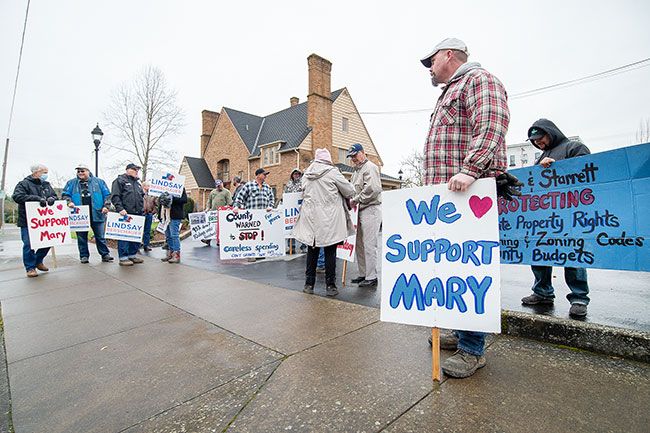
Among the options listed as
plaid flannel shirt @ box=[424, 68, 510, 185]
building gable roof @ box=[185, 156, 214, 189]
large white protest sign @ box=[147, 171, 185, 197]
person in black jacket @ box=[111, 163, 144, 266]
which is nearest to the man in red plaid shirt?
plaid flannel shirt @ box=[424, 68, 510, 185]

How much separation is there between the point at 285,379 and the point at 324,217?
7.60 ft

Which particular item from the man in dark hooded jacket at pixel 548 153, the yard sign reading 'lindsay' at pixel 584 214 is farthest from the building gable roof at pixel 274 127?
the yard sign reading 'lindsay' at pixel 584 214

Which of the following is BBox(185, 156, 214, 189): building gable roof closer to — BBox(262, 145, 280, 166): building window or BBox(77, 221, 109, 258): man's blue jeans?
BBox(262, 145, 280, 166): building window

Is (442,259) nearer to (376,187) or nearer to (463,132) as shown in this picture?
(463,132)

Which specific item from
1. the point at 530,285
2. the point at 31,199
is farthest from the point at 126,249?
the point at 530,285

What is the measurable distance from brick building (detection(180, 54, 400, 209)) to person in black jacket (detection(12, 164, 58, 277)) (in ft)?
60.0

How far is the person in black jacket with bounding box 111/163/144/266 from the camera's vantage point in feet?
22.3

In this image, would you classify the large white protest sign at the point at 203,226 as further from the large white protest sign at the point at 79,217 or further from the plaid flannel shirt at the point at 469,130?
the plaid flannel shirt at the point at 469,130

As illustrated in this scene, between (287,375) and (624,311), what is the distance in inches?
127

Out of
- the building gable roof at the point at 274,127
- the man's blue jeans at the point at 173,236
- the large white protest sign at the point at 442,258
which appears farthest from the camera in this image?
the building gable roof at the point at 274,127

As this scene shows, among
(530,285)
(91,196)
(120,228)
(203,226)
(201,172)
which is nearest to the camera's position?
(530,285)

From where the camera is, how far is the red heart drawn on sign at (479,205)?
77.5 inches

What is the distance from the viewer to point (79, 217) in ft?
22.7

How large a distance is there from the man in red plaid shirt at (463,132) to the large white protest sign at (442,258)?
17 cm
